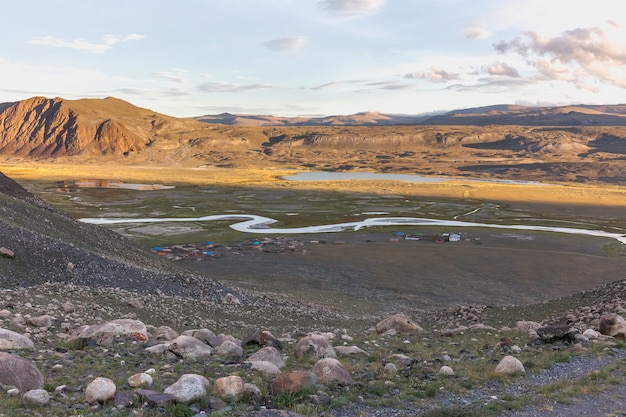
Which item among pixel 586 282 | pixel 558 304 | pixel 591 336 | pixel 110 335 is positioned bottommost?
pixel 586 282

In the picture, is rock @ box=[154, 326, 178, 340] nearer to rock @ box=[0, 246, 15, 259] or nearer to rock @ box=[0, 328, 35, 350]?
rock @ box=[0, 328, 35, 350]

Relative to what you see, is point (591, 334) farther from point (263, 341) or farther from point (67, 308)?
point (67, 308)

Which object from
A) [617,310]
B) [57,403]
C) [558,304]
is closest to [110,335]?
[57,403]

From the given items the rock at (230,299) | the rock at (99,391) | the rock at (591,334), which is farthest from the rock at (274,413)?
the rock at (230,299)

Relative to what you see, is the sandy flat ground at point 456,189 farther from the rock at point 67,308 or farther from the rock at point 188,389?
the rock at point 188,389

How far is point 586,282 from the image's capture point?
1957 inches

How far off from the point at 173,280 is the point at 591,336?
21.7 metres

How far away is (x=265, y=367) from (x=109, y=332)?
5298 mm

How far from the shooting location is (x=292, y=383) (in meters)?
12.0

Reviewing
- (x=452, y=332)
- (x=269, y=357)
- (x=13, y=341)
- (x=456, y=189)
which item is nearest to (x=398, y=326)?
(x=452, y=332)

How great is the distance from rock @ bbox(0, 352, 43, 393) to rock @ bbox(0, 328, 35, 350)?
2.16 metres

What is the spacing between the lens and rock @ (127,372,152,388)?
1159 centimetres

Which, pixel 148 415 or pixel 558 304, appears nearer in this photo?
pixel 148 415

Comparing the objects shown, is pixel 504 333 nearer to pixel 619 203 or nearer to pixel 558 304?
pixel 558 304
